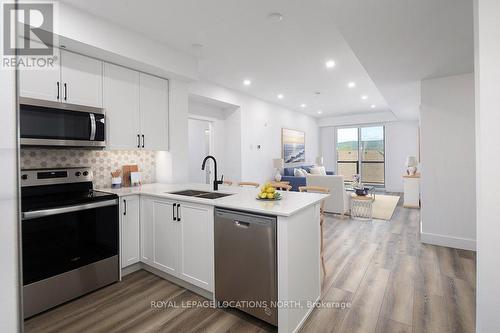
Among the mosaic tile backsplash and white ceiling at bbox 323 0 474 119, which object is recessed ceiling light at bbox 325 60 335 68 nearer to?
white ceiling at bbox 323 0 474 119

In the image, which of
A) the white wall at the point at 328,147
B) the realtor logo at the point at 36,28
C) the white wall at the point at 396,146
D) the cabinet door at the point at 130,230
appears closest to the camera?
the realtor logo at the point at 36,28

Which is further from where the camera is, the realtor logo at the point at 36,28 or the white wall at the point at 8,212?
the realtor logo at the point at 36,28

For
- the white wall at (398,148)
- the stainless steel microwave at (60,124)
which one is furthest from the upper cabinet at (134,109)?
the white wall at (398,148)

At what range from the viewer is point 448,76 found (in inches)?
139

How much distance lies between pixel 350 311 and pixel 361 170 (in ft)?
26.2

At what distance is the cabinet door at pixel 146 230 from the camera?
282 cm

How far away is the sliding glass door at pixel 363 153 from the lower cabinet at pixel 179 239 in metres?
8.09

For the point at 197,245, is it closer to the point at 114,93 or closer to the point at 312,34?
the point at 114,93

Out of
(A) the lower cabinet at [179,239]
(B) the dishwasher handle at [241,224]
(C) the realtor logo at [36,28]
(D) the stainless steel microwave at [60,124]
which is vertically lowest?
(A) the lower cabinet at [179,239]

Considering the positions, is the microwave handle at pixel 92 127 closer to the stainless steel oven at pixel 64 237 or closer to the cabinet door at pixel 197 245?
the stainless steel oven at pixel 64 237

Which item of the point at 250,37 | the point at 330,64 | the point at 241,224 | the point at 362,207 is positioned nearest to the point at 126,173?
the point at 241,224

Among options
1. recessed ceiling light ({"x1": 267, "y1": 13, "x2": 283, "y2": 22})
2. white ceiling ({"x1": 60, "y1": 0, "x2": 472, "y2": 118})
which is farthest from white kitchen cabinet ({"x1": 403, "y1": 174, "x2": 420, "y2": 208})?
recessed ceiling light ({"x1": 267, "y1": 13, "x2": 283, "y2": 22})

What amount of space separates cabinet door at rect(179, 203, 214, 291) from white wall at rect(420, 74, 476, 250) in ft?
10.9

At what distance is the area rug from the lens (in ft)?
17.3
